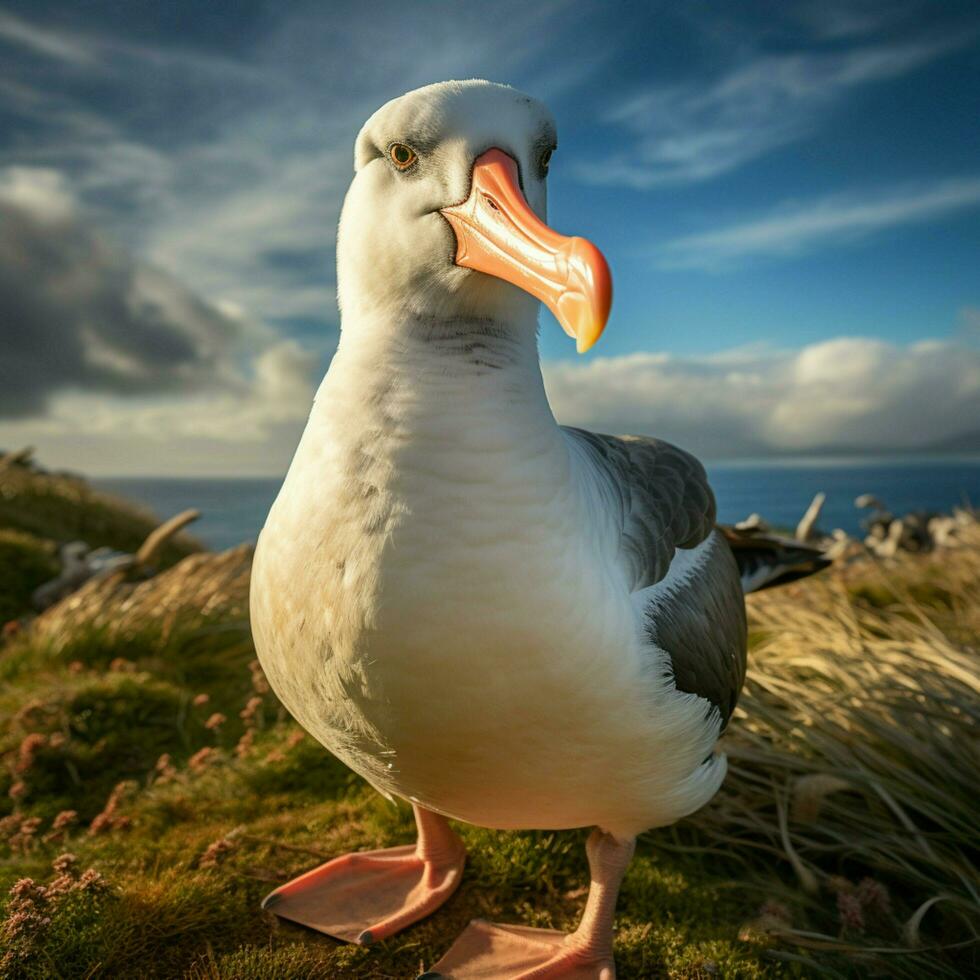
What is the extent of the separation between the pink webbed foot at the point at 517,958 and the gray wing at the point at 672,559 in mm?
1026

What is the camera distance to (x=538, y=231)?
211 centimetres

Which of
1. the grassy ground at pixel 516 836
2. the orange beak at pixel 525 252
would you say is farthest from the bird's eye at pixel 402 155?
Result: the grassy ground at pixel 516 836

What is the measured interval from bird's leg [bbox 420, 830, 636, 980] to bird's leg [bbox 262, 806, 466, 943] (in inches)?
9.9

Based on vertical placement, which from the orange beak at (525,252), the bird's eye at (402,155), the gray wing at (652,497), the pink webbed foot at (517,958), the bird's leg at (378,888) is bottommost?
the pink webbed foot at (517,958)

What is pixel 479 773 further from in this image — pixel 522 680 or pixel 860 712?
pixel 860 712

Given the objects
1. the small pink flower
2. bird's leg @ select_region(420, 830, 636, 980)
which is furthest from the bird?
the small pink flower

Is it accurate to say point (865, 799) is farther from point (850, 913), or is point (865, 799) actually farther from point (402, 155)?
point (402, 155)

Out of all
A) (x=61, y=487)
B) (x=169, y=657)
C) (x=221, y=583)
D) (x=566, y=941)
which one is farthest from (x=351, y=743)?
(x=61, y=487)

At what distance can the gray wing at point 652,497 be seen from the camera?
9.26ft

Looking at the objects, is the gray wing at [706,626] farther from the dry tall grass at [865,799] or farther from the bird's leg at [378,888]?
the bird's leg at [378,888]

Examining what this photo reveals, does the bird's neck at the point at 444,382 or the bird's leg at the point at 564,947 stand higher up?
the bird's neck at the point at 444,382

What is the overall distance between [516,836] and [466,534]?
200cm

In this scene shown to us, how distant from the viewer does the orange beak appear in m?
1.91

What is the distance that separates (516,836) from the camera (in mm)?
3660
